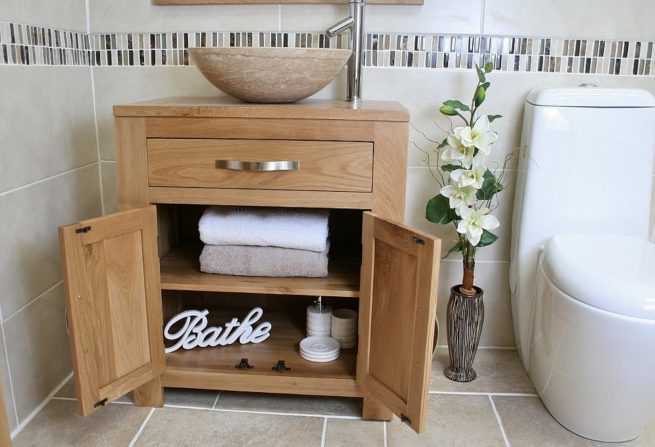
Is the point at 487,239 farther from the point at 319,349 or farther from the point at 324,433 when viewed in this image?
the point at 324,433

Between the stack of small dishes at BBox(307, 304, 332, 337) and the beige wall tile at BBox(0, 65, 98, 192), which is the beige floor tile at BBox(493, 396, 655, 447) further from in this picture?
the beige wall tile at BBox(0, 65, 98, 192)

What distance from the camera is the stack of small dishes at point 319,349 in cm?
149

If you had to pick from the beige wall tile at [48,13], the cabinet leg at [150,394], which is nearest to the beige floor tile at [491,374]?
the cabinet leg at [150,394]

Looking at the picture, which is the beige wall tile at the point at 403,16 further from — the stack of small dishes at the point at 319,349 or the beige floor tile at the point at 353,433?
the beige floor tile at the point at 353,433

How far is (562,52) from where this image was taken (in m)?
1.63

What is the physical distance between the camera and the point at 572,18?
161 cm

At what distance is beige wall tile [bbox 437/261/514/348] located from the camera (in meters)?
1.78

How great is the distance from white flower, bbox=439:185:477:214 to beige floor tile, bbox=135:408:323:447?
2.07ft

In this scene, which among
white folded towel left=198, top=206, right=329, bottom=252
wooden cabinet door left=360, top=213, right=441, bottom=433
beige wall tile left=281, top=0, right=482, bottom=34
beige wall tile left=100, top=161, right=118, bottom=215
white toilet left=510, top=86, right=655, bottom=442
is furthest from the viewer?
beige wall tile left=100, top=161, right=118, bottom=215

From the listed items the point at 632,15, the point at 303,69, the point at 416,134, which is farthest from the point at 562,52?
the point at 303,69

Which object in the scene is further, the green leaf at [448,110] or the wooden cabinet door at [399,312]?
the green leaf at [448,110]

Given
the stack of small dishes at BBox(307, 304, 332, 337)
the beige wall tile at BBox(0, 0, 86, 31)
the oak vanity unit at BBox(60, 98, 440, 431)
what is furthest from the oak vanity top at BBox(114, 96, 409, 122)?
the stack of small dishes at BBox(307, 304, 332, 337)

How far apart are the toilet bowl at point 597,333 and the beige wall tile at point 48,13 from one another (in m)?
1.36

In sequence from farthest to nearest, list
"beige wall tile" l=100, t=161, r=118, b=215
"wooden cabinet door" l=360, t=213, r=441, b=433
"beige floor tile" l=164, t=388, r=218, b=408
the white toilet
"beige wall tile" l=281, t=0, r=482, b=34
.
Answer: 1. "beige wall tile" l=100, t=161, r=118, b=215
2. "beige wall tile" l=281, t=0, r=482, b=34
3. "beige floor tile" l=164, t=388, r=218, b=408
4. the white toilet
5. "wooden cabinet door" l=360, t=213, r=441, b=433
